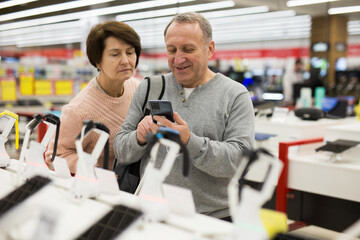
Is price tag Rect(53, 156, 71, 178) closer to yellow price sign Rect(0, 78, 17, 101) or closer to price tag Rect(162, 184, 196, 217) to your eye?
price tag Rect(162, 184, 196, 217)

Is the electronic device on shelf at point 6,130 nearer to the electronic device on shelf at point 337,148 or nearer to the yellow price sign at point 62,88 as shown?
the electronic device on shelf at point 337,148

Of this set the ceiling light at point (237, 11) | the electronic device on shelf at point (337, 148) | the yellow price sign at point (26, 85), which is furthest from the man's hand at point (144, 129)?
the ceiling light at point (237, 11)

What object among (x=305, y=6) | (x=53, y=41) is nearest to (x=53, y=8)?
(x=305, y=6)

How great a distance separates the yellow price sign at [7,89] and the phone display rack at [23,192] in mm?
6527

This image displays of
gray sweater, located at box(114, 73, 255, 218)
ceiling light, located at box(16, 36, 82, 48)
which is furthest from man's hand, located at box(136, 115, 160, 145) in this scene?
ceiling light, located at box(16, 36, 82, 48)

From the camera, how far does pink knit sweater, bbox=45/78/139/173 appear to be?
2.02 m

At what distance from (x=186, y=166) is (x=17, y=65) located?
34.1ft

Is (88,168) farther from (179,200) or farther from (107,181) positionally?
(179,200)

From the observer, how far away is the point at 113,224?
1223 millimetres

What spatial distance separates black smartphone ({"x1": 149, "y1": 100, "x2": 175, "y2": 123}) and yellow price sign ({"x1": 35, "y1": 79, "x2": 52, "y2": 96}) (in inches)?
303

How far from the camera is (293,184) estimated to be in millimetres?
3330

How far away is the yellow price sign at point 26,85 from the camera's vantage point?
8383 millimetres

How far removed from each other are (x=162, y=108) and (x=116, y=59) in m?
0.71

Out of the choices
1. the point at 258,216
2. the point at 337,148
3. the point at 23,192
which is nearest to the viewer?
the point at 258,216
